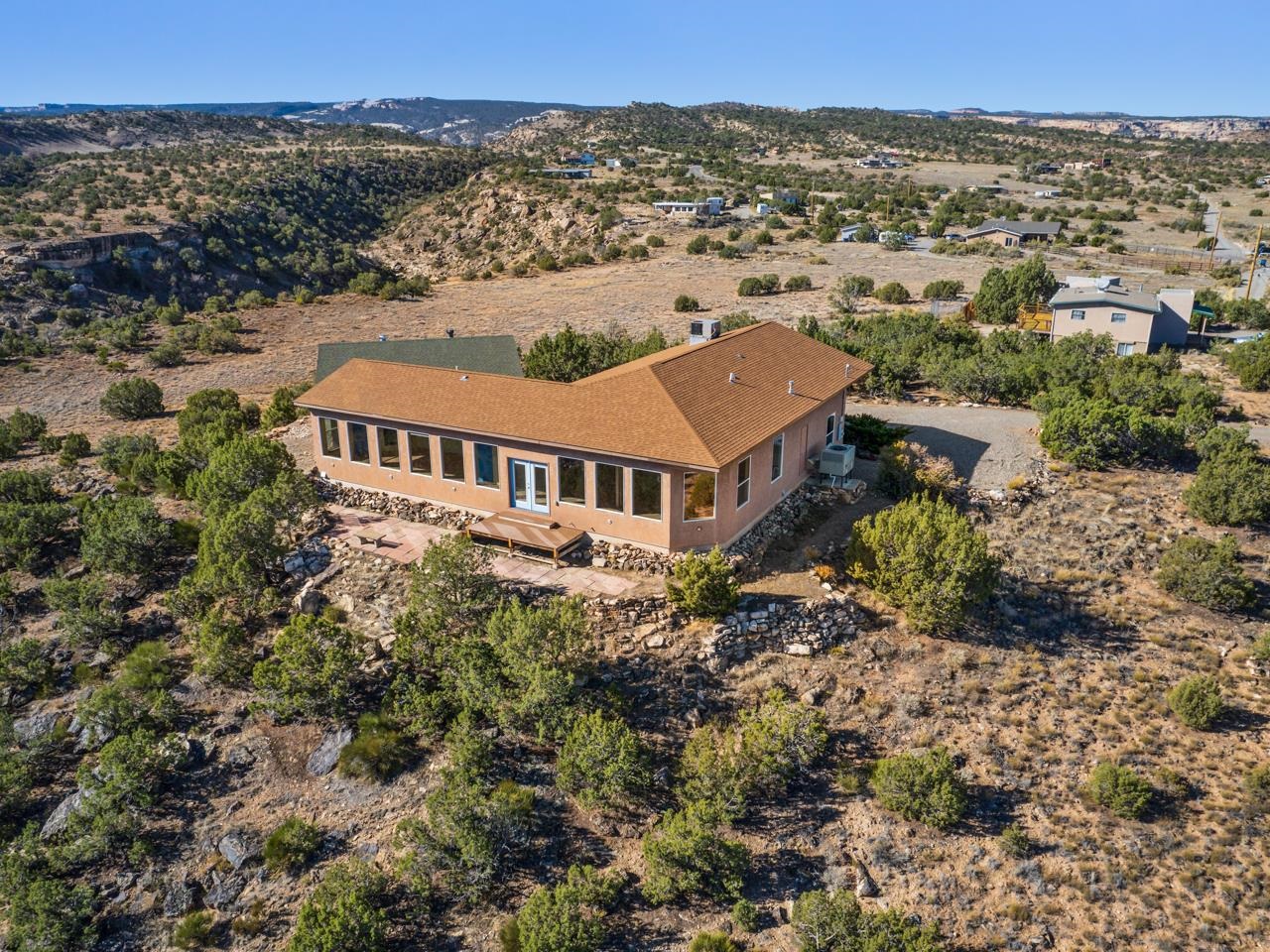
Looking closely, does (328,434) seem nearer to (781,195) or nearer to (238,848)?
(238,848)

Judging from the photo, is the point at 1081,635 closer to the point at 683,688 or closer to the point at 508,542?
the point at 683,688

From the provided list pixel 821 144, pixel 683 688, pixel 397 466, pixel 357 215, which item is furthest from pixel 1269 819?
pixel 821 144

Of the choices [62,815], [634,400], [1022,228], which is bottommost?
[62,815]

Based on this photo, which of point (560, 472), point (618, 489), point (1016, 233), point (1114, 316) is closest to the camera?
point (618, 489)

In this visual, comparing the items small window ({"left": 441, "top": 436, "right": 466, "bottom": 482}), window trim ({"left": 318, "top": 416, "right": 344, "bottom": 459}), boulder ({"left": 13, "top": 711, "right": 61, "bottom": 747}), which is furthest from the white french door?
boulder ({"left": 13, "top": 711, "right": 61, "bottom": 747})

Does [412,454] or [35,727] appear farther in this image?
[412,454]

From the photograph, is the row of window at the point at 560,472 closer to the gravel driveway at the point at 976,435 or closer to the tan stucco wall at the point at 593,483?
the tan stucco wall at the point at 593,483

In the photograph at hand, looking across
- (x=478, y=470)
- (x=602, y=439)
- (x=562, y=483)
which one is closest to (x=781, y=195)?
(x=478, y=470)
